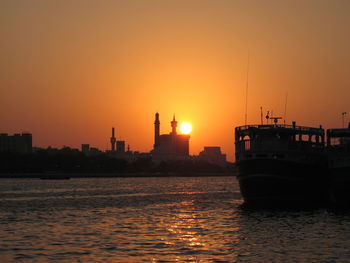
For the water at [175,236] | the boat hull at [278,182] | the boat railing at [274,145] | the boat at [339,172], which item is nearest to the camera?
the water at [175,236]

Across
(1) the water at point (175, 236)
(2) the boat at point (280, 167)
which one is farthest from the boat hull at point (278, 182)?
(1) the water at point (175, 236)

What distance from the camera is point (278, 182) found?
85062 mm

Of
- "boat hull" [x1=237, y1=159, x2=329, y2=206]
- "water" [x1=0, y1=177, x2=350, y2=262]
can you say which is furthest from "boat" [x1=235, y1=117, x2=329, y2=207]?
"water" [x1=0, y1=177, x2=350, y2=262]

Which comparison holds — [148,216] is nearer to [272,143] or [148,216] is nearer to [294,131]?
[272,143]

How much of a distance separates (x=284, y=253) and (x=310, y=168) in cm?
4857

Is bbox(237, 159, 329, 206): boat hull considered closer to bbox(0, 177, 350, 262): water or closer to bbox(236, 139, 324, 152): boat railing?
bbox(236, 139, 324, 152): boat railing

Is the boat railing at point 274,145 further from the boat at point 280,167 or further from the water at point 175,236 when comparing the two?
the water at point 175,236

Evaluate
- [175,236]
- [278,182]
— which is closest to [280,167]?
[278,182]

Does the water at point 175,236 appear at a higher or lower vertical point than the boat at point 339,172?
lower

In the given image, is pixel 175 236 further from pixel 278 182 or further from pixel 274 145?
pixel 274 145

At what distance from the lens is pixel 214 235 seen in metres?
52.1

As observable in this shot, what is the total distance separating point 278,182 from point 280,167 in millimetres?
2127

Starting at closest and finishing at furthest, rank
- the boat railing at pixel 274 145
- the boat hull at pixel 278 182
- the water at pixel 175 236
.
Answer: the water at pixel 175 236 < the boat hull at pixel 278 182 < the boat railing at pixel 274 145

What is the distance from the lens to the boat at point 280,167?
85.6 metres
